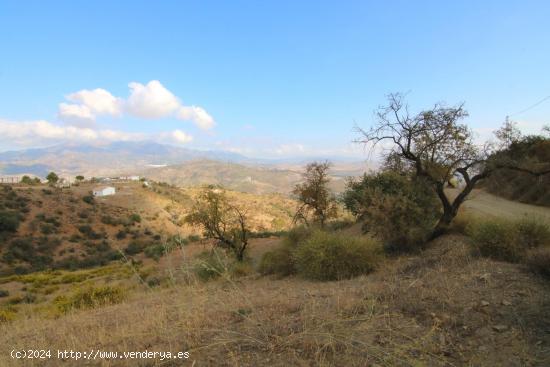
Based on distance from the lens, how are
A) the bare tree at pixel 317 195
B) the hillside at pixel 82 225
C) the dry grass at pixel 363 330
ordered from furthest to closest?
the hillside at pixel 82 225 < the bare tree at pixel 317 195 < the dry grass at pixel 363 330

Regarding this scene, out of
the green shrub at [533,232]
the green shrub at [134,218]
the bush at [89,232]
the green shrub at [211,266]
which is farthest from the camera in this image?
the green shrub at [134,218]

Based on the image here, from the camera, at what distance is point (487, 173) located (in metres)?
12.8

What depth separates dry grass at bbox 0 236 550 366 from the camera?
3965mm

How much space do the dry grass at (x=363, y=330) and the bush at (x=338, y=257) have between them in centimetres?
431

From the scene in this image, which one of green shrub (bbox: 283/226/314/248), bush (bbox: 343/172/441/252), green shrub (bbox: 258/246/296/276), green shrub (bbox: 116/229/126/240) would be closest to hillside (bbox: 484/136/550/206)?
bush (bbox: 343/172/441/252)

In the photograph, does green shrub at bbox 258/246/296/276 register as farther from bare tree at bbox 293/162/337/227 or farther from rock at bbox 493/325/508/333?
rock at bbox 493/325/508/333

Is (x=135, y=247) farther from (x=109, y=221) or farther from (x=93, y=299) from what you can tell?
(x=93, y=299)

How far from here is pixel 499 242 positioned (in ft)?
32.6

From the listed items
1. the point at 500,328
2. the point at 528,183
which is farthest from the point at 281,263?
the point at 528,183

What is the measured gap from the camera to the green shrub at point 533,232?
33.3 feet

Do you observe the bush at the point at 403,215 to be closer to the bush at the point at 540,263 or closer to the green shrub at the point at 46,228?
the bush at the point at 540,263

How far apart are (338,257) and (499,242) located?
473 cm

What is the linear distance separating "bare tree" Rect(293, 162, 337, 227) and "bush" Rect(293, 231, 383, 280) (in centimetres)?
1183

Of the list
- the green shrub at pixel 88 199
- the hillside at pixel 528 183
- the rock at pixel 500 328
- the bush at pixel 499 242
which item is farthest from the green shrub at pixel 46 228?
the rock at pixel 500 328
